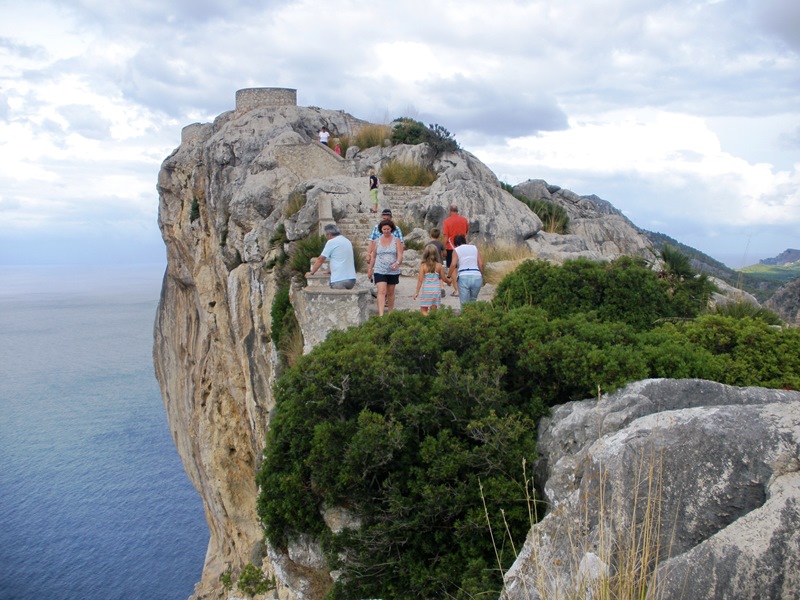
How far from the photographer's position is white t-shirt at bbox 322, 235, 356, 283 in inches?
384

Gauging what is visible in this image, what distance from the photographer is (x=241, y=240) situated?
17359 millimetres

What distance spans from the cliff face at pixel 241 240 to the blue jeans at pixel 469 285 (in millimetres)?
4894

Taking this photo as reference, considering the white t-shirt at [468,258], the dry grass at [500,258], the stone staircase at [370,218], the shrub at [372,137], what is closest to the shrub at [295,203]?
the stone staircase at [370,218]

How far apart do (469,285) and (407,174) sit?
10.5m

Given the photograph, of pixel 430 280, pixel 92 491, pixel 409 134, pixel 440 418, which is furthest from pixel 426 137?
pixel 92 491

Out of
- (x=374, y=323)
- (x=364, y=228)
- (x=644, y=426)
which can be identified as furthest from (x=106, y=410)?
(x=644, y=426)

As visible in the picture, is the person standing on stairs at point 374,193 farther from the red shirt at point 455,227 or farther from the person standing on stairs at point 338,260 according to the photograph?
the person standing on stairs at point 338,260

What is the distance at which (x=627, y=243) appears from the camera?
18.9 m

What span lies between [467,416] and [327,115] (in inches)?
778

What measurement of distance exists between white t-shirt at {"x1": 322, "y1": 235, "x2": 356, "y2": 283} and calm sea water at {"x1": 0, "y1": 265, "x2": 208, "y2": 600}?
71.9ft

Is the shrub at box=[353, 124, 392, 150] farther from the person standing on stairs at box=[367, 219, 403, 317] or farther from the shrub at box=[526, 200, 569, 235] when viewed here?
the person standing on stairs at box=[367, 219, 403, 317]

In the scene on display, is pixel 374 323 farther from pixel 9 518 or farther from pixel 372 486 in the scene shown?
pixel 9 518

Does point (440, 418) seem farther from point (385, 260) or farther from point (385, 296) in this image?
point (385, 296)

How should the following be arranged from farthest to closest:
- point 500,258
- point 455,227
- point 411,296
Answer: point 500,258, point 411,296, point 455,227
